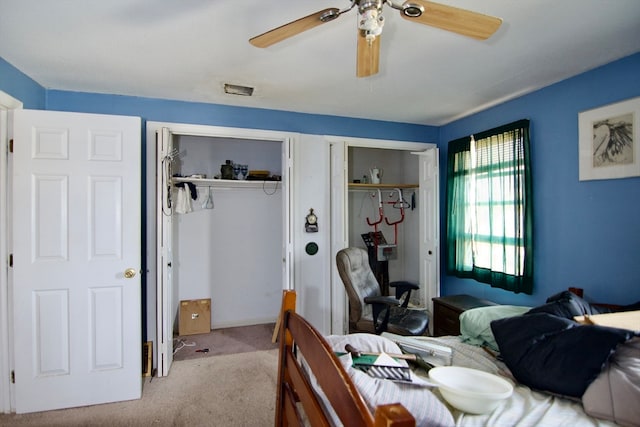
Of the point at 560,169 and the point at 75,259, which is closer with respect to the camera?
the point at 75,259

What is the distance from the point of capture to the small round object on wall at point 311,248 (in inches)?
136

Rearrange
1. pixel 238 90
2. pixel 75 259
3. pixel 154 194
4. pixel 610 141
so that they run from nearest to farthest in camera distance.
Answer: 1. pixel 610 141
2. pixel 75 259
3. pixel 238 90
4. pixel 154 194

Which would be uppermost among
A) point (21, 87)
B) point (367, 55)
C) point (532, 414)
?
point (21, 87)

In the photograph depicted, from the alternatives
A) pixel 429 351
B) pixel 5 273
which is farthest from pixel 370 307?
pixel 5 273

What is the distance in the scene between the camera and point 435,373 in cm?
136

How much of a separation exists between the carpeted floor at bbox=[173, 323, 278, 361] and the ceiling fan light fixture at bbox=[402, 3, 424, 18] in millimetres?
3170

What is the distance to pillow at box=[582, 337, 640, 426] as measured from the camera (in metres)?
1.16

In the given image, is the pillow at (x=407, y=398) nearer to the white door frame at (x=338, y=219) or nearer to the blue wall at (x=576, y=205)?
the blue wall at (x=576, y=205)

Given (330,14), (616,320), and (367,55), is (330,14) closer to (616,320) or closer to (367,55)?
(367,55)

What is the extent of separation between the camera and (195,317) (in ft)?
12.6

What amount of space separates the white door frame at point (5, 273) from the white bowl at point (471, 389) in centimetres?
279

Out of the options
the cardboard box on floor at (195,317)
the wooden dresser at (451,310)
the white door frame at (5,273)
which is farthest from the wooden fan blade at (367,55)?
the cardboard box on floor at (195,317)

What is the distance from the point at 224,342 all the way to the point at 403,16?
3.44 metres

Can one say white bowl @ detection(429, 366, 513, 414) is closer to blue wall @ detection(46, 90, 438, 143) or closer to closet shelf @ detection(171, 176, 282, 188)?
blue wall @ detection(46, 90, 438, 143)
